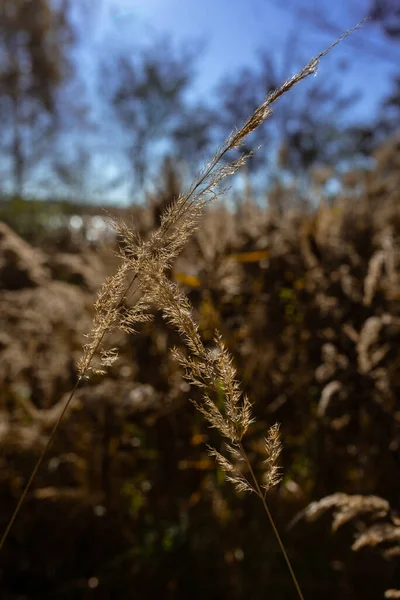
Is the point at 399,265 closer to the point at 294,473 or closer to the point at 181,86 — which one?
Answer: the point at 294,473

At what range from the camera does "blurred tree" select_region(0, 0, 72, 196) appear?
884 inches

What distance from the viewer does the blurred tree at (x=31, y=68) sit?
22.5 meters

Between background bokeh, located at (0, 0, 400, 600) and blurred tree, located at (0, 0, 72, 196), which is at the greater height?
blurred tree, located at (0, 0, 72, 196)

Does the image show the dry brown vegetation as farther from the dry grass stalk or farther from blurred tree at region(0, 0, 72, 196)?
blurred tree at region(0, 0, 72, 196)

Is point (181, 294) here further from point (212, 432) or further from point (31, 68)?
point (31, 68)

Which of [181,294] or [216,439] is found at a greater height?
[216,439]

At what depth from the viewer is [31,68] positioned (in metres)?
23.9

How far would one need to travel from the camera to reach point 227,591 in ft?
8.70

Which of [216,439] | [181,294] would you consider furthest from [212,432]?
[181,294]

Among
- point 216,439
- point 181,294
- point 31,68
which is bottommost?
point 181,294

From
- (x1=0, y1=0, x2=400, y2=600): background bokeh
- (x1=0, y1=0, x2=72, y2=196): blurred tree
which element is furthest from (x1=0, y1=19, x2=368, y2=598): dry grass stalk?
(x1=0, y1=0, x2=72, y2=196): blurred tree

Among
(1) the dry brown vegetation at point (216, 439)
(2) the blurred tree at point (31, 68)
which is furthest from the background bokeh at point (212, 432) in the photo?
(2) the blurred tree at point (31, 68)

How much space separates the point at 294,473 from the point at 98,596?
3.43 ft

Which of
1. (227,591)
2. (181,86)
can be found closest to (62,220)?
(227,591)
